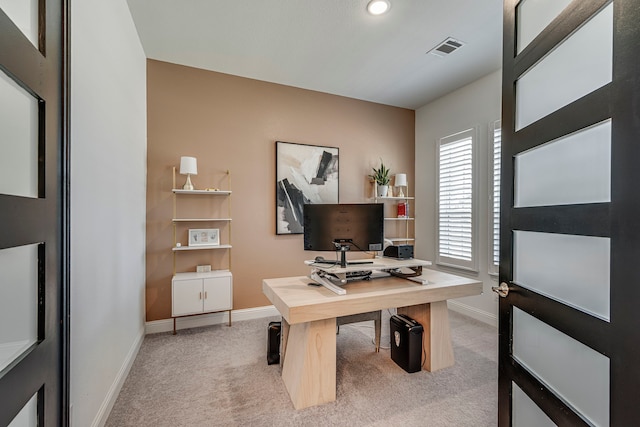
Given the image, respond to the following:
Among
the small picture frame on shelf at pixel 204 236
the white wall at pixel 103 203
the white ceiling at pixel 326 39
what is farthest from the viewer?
the small picture frame on shelf at pixel 204 236

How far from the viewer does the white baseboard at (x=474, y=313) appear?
3355 millimetres

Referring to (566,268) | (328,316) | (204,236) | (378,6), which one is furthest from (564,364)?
(204,236)

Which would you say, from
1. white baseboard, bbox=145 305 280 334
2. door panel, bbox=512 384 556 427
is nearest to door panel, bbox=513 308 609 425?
door panel, bbox=512 384 556 427

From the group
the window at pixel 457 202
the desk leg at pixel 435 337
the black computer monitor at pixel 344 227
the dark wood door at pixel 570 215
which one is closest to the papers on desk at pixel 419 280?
the desk leg at pixel 435 337

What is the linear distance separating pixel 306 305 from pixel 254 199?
2.10 metres

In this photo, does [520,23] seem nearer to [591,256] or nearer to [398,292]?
[591,256]

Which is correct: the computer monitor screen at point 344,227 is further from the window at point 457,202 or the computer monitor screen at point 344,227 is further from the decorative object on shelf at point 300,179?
the window at point 457,202

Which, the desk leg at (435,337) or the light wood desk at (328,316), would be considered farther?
the desk leg at (435,337)

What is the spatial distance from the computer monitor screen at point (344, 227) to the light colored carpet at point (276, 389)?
1.09 metres

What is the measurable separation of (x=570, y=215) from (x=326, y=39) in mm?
2663

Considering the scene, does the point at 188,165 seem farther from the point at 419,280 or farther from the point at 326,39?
the point at 419,280

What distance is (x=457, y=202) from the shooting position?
3850 mm

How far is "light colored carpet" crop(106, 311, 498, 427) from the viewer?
1.82m

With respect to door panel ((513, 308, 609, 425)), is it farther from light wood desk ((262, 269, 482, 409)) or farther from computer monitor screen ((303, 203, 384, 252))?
computer monitor screen ((303, 203, 384, 252))
